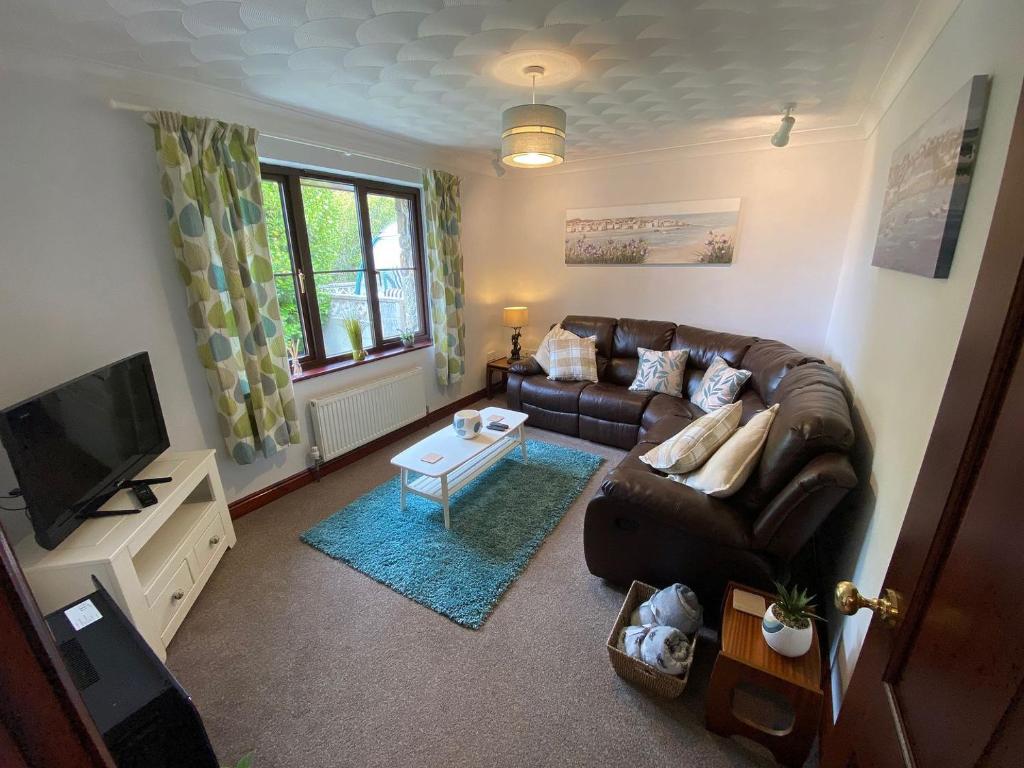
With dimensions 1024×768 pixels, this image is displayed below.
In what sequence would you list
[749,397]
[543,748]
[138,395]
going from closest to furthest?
[543,748] → [138,395] → [749,397]

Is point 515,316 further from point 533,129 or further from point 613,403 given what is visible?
point 533,129

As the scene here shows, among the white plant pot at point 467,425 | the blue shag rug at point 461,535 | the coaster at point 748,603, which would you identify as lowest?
the blue shag rug at point 461,535

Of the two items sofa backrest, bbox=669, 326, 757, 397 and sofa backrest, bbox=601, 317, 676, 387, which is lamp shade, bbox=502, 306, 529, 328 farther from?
sofa backrest, bbox=669, 326, 757, 397

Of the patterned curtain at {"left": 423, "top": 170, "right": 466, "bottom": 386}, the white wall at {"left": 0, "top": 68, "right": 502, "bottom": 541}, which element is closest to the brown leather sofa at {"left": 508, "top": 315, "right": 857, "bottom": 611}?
the patterned curtain at {"left": 423, "top": 170, "right": 466, "bottom": 386}

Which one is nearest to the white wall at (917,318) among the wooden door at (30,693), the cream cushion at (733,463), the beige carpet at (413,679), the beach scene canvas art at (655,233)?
the cream cushion at (733,463)

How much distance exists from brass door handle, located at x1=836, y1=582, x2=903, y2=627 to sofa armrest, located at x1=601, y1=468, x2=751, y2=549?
910 mm

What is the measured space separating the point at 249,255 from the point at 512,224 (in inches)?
108

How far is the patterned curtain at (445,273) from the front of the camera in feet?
11.5

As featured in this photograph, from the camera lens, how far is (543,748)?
140cm

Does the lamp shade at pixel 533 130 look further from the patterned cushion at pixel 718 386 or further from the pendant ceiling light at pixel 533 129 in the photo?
the patterned cushion at pixel 718 386

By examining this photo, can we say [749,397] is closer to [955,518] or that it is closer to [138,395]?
[955,518]

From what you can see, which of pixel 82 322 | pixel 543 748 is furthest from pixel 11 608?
pixel 82 322

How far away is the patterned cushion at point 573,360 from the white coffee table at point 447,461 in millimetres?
948

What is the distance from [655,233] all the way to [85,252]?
12.5ft
